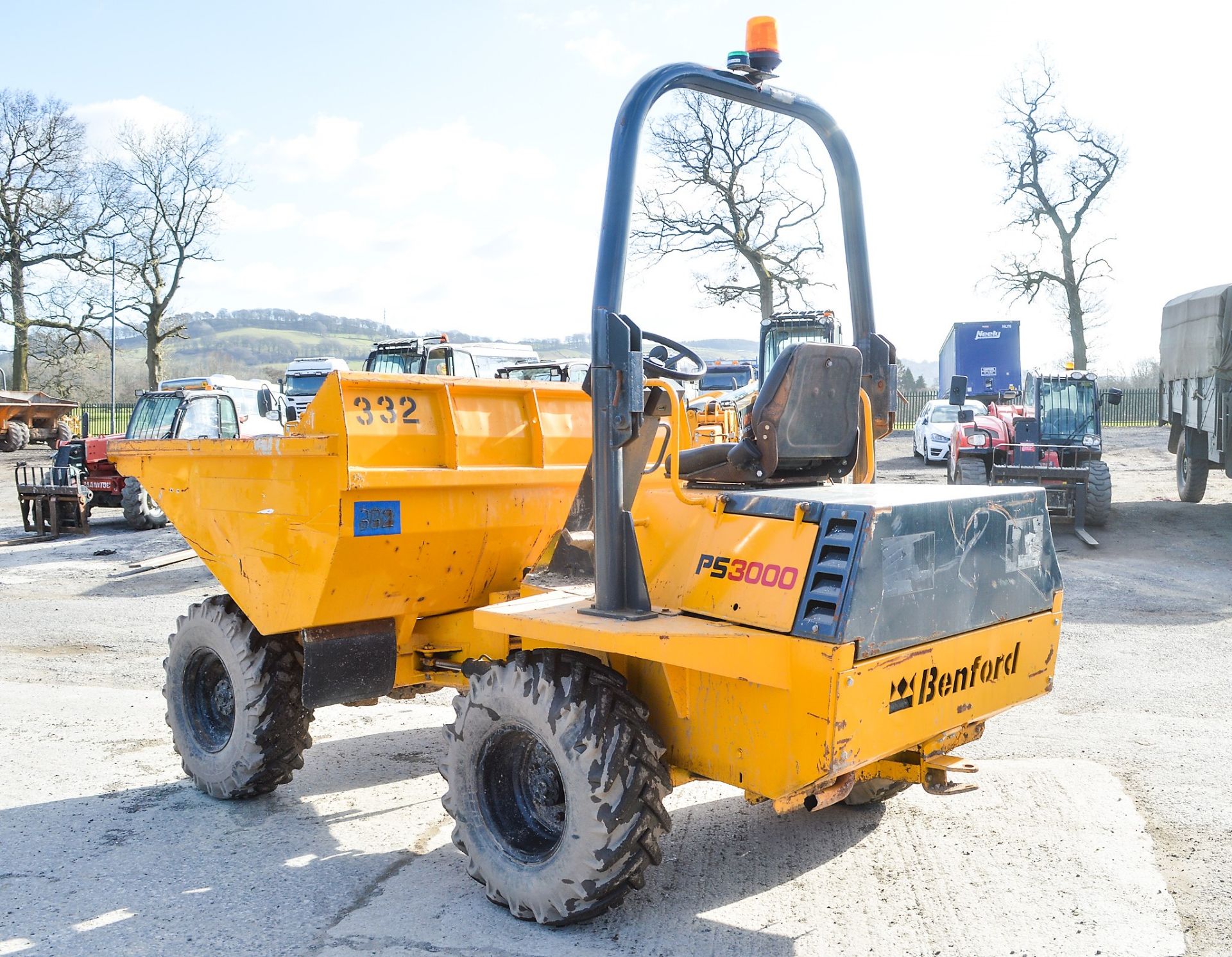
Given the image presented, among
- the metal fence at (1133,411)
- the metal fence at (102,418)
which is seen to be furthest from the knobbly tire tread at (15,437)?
the metal fence at (1133,411)

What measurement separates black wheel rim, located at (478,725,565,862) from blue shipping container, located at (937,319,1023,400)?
2589cm

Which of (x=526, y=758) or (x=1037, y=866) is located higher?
(x=526, y=758)

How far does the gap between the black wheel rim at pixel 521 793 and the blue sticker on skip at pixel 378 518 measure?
991 mm

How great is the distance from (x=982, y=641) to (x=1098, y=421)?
13544mm

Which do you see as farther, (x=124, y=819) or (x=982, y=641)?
(x=124, y=819)

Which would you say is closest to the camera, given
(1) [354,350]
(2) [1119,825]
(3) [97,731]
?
(2) [1119,825]

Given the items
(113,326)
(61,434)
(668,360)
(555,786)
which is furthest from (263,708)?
(113,326)

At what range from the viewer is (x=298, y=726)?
508 cm

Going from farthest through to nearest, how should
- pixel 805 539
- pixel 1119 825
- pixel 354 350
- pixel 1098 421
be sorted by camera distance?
pixel 354 350
pixel 1098 421
pixel 1119 825
pixel 805 539

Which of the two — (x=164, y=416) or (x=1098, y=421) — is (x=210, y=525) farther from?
(x=1098, y=421)

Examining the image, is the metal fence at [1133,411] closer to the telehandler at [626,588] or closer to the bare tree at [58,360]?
the bare tree at [58,360]

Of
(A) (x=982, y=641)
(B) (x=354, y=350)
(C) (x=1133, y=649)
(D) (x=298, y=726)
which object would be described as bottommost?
(C) (x=1133, y=649)

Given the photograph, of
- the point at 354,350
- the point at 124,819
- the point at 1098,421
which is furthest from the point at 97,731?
the point at 354,350

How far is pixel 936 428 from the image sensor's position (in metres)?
24.2
